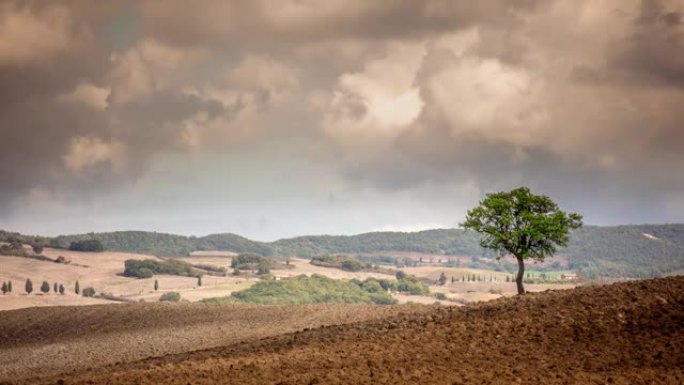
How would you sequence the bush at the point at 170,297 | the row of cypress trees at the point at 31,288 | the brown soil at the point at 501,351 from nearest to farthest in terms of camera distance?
1. the brown soil at the point at 501,351
2. the bush at the point at 170,297
3. the row of cypress trees at the point at 31,288

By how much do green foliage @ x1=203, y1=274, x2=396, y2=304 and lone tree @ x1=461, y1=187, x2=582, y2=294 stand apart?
116295 millimetres

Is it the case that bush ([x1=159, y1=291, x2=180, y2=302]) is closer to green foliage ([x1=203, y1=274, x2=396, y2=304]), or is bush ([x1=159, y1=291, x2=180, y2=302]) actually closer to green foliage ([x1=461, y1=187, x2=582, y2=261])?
green foliage ([x1=203, y1=274, x2=396, y2=304])

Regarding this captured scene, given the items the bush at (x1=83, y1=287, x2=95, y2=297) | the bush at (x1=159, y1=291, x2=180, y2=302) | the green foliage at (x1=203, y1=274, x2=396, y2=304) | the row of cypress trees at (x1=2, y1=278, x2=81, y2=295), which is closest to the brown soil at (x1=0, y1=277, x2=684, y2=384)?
the bush at (x1=159, y1=291, x2=180, y2=302)

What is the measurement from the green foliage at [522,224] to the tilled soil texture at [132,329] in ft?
26.3

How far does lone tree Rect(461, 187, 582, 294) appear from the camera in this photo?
57.4 m

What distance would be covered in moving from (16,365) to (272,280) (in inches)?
5564

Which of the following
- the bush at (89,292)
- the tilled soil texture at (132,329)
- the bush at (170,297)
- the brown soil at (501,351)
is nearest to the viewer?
the brown soil at (501,351)

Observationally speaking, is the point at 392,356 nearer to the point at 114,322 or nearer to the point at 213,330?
the point at 213,330

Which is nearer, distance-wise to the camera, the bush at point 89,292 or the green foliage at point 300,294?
the green foliage at point 300,294

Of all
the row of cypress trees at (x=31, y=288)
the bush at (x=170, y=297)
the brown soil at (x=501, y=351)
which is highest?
the brown soil at (x=501, y=351)

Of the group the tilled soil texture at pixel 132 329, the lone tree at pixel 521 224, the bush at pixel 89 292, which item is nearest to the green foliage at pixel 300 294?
the bush at pixel 89 292

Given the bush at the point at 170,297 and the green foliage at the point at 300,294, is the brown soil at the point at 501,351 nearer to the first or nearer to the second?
the bush at the point at 170,297

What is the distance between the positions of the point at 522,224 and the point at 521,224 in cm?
8

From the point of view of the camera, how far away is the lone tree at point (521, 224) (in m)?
57.4
